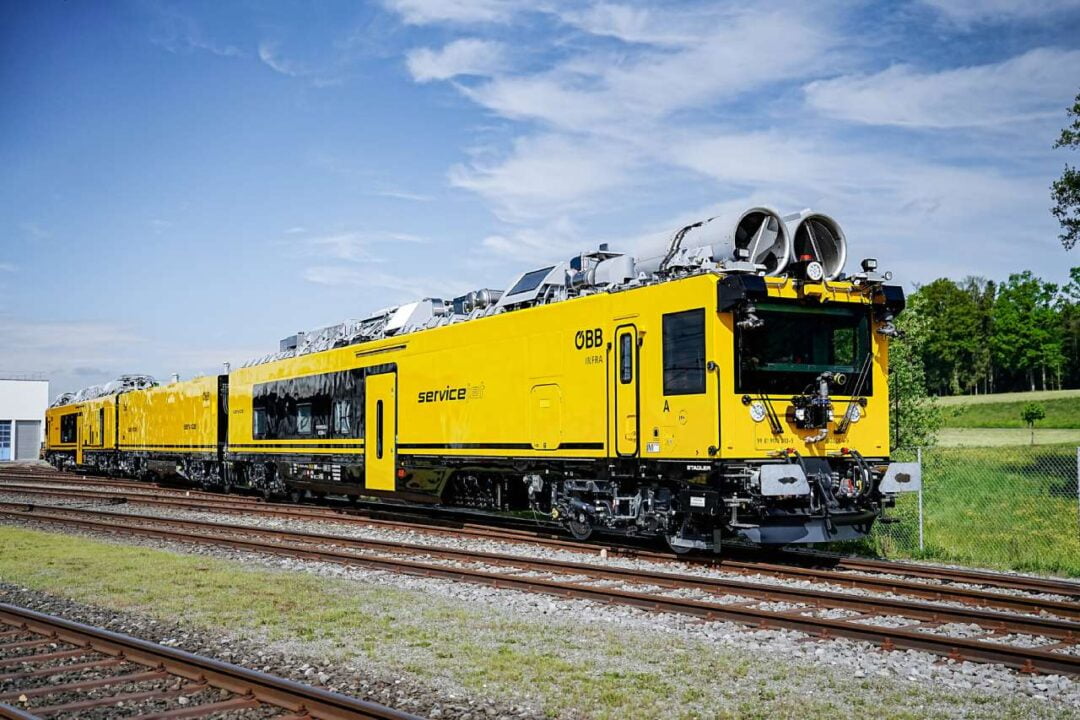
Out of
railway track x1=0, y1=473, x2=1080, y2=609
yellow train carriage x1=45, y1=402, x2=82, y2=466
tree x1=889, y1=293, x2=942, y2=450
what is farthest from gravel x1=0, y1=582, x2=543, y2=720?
yellow train carriage x1=45, y1=402, x2=82, y2=466

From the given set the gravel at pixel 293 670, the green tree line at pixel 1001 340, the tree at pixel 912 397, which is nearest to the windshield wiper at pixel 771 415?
the gravel at pixel 293 670

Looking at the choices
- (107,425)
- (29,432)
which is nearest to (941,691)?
(107,425)

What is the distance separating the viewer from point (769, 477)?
11188mm

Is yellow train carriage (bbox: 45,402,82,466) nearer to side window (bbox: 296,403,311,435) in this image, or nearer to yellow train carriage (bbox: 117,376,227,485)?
yellow train carriage (bbox: 117,376,227,485)

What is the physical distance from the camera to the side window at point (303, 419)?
2245 cm

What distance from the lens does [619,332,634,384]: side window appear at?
12891mm

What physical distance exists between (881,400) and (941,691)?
6710 millimetres

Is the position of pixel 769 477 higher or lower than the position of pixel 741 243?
lower

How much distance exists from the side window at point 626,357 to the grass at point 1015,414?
5002 cm

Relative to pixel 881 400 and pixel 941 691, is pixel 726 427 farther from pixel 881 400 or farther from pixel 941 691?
pixel 941 691

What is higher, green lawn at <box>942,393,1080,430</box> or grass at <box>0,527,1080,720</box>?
green lawn at <box>942,393,1080,430</box>

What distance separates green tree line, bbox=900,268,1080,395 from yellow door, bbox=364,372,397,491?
60096 millimetres

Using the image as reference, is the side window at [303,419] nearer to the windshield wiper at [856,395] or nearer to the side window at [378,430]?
the side window at [378,430]

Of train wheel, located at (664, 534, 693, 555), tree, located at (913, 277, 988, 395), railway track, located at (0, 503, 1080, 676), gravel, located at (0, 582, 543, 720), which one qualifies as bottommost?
gravel, located at (0, 582, 543, 720)
